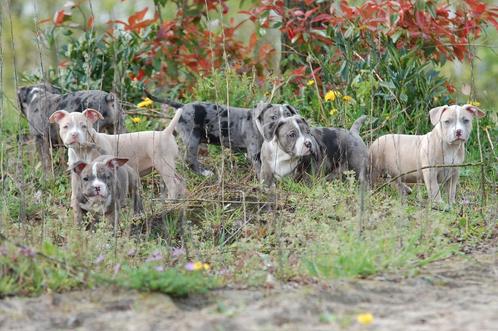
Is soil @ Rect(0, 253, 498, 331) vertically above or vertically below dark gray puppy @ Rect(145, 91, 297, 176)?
below

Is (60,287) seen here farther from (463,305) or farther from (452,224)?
(452,224)

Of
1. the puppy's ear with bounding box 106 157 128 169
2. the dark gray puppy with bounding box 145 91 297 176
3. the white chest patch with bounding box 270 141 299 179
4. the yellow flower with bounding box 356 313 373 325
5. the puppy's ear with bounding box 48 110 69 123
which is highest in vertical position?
the puppy's ear with bounding box 48 110 69 123

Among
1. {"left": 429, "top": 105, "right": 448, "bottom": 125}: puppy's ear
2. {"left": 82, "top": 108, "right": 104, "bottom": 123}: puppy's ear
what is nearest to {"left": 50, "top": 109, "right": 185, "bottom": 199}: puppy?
{"left": 82, "top": 108, "right": 104, "bottom": 123}: puppy's ear

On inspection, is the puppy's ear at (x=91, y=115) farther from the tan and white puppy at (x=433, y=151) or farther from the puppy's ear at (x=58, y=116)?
the tan and white puppy at (x=433, y=151)

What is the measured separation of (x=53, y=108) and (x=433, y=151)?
400 centimetres

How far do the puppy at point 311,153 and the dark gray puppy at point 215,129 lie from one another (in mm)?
343

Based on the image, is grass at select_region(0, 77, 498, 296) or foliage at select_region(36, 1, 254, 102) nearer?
grass at select_region(0, 77, 498, 296)

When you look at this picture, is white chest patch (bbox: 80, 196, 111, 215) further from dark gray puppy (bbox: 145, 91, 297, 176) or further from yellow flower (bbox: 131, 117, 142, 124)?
yellow flower (bbox: 131, 117, 142, 124)

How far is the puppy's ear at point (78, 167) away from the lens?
7750 mm

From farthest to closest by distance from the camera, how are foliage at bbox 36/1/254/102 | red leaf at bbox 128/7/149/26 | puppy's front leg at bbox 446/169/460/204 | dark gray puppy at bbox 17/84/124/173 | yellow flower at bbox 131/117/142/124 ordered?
foliage at bbox 36/1/254/102 → red leaf at bbox 128/7/149/26 → yellow flower at bbox 131/117/142/124 → dark gray puppy at bbox 17/84/124/173 → puppy's front leg at bbox 446/169/460/204

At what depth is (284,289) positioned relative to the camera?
16.9ft

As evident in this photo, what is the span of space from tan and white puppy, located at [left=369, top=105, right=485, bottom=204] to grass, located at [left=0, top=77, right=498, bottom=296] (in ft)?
0.79

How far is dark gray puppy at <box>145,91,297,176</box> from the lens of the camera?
9102mm

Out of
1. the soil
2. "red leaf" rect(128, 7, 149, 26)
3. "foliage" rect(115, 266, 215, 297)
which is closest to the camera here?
the soil
